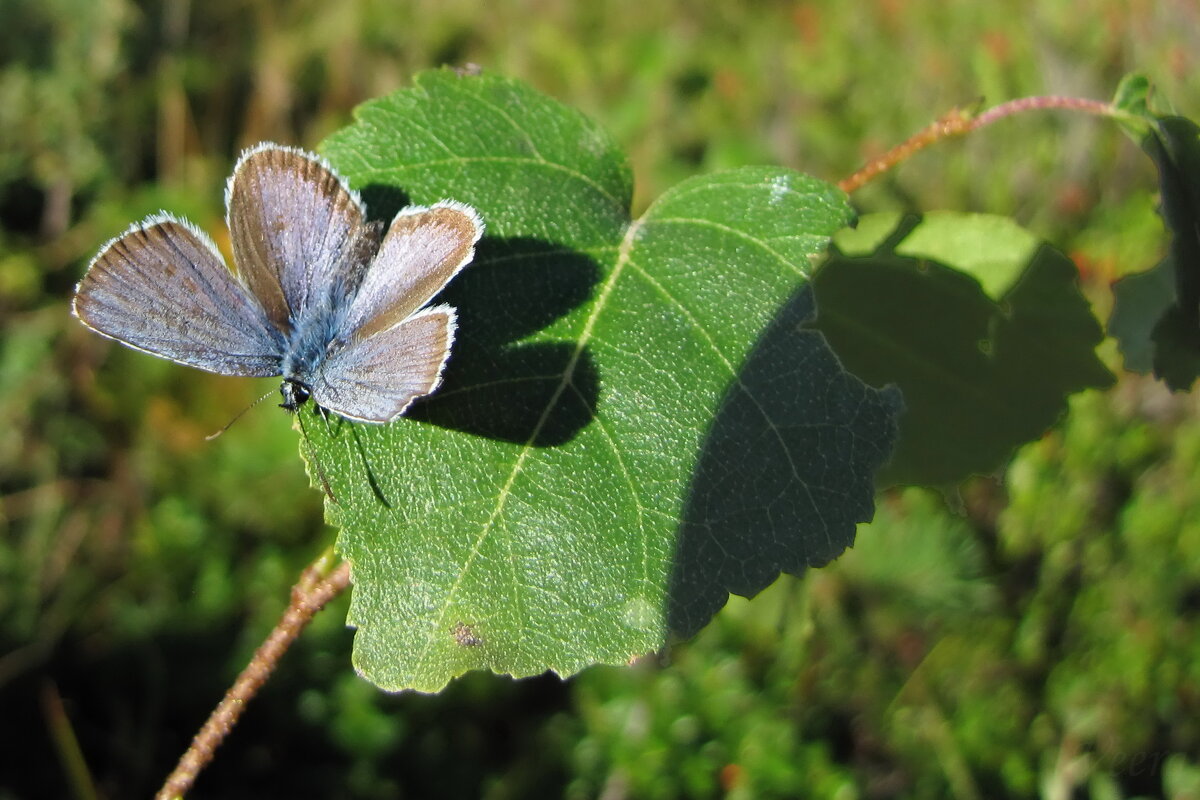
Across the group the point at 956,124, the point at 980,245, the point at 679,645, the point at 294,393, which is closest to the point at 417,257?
the point at 294,393

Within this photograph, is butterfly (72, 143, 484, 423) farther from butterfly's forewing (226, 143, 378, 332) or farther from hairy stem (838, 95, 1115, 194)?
hairy stem (838, 95, 1115, 194)

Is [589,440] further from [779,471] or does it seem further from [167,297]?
[167,297]

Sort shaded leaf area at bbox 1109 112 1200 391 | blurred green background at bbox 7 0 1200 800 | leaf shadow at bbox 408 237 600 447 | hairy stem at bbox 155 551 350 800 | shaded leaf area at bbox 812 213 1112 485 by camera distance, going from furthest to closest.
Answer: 1. blurred green background at bbox 7 0 1200 800
2. shaded leaf area at bbox 812 213 1112 485
3. shaded leaf area at bbox 1109 112 1200 391
4. leaf shadow at bbox 408 237 600 447
5. hairy stem at bbox 155 551 350 800

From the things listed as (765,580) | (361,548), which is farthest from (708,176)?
(361,548)

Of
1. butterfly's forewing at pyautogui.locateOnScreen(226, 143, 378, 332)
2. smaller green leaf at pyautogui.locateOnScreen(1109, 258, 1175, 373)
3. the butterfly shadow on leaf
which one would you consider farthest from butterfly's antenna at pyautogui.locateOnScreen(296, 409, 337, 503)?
smaller green leaf at pyautogui.locateOnScreen(1109, 258, 1175, 373)

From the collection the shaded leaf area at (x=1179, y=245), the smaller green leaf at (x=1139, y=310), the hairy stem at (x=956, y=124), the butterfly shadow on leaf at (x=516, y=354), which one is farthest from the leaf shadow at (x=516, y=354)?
the smaller green leaf at (x=1139, y=310)

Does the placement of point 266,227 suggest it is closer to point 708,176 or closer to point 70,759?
point 708,176
